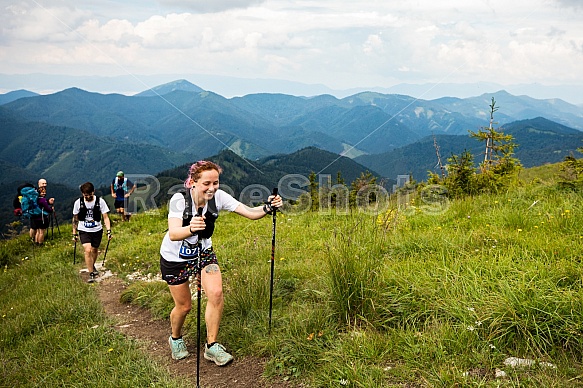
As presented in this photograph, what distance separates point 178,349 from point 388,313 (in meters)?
2.86

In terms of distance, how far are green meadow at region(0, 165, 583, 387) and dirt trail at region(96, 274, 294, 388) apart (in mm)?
169

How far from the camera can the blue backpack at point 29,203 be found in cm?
1509

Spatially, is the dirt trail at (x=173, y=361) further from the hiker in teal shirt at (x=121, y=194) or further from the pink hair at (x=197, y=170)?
the hiker in teal shirt at (x=121, y=194)

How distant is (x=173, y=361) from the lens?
220 inches

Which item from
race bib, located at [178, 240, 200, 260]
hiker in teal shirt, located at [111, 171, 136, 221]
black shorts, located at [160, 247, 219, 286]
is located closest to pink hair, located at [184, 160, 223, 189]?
race bib, located at [178, 240, 200, 260]

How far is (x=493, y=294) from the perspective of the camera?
452 cm

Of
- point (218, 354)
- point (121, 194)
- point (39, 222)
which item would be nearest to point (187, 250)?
point (218, 354)

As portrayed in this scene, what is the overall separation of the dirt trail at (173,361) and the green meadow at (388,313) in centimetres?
17

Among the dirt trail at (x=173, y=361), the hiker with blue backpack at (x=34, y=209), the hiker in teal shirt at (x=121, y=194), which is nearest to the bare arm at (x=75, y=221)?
the dirt trail at (x=173, y=361)

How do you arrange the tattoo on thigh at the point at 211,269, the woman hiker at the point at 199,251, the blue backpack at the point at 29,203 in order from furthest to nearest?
the blue backpack at the point at 29,203 < the tattoo on thigh at the point at 211,269 < the woman hiker at the point at 199,251

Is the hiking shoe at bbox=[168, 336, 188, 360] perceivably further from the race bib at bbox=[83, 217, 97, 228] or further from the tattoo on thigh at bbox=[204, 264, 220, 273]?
the race bib at bbox=[83, 217, 97, 228]

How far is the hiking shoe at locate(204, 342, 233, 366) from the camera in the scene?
5.19m

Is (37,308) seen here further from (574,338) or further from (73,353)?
(574,338)

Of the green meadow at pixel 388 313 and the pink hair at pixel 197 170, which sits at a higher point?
the pink hair at pixel 197 170
